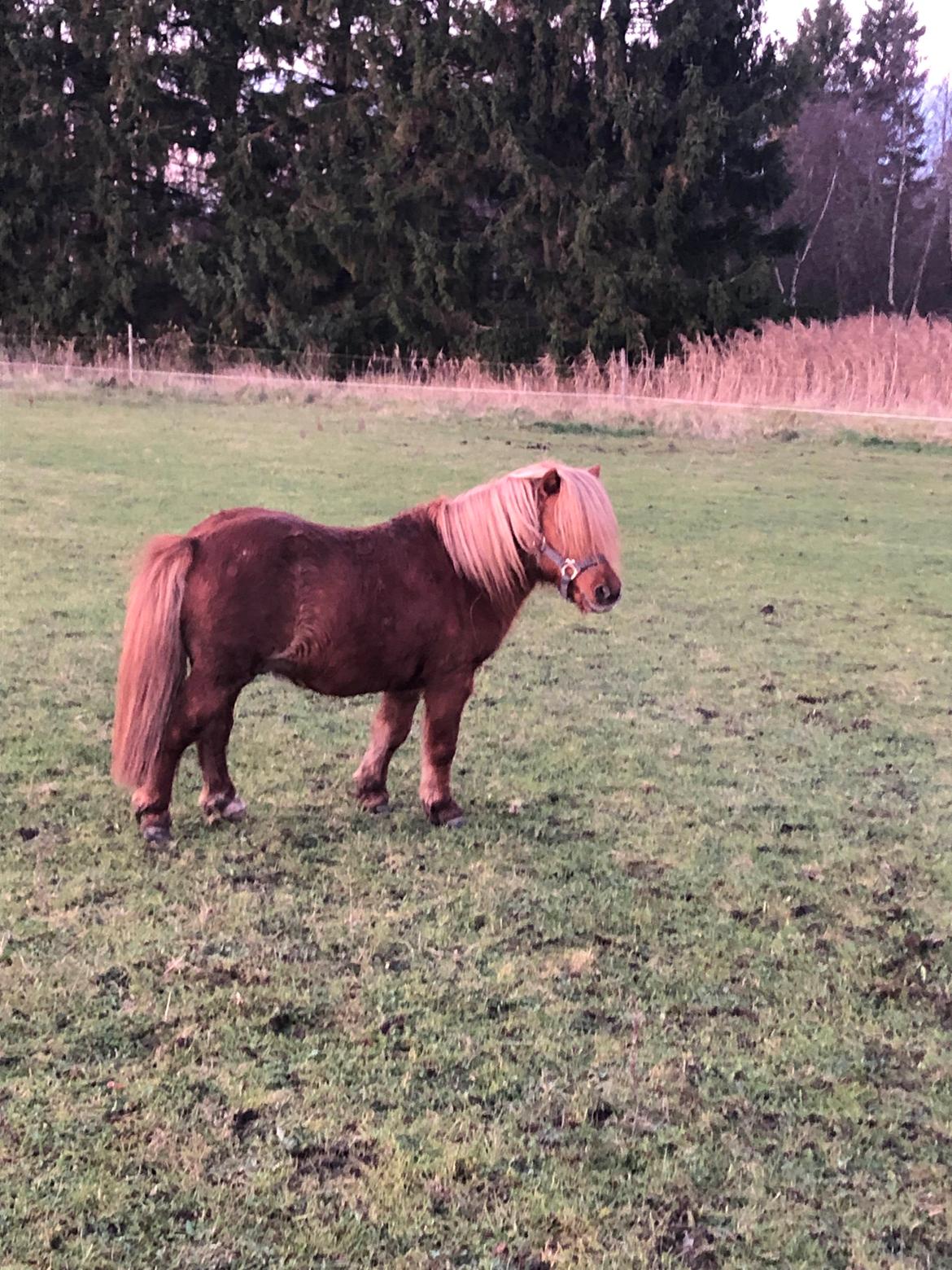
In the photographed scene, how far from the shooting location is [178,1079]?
217 centimetres

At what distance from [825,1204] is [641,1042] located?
1.79 ft

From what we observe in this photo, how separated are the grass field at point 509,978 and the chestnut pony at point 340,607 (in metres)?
0.30

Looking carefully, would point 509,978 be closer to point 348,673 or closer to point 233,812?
point 348,673

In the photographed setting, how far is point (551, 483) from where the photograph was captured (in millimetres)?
3289

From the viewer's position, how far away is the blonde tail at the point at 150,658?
3.12 metres

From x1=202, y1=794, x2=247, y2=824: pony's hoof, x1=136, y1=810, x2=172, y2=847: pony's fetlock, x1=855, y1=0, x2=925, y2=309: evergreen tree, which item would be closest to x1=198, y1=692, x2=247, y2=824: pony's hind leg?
x1=202, y1=794, x2=247, y2=824: pony's hoof

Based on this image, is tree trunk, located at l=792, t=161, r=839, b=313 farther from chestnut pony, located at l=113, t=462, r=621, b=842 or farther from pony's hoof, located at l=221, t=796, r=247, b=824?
pony's hoof, located at l=221, t=796, r=247, b=824

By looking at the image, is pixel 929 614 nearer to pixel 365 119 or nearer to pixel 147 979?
pixel 147 979

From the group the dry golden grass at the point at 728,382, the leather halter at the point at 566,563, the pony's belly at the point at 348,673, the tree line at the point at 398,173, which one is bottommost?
the pony's belly at the point at 348,673

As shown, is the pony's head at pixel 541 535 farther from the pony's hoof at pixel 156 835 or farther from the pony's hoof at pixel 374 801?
the pony's hoof at pixel 156 835

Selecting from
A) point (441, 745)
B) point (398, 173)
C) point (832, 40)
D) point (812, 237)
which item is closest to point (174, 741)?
point (441, 745)

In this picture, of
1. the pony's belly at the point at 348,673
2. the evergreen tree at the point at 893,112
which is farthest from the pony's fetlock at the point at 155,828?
the evergreen tree at the point at 893,112

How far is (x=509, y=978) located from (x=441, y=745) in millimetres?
1005

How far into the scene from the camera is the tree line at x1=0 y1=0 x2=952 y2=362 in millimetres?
23766
